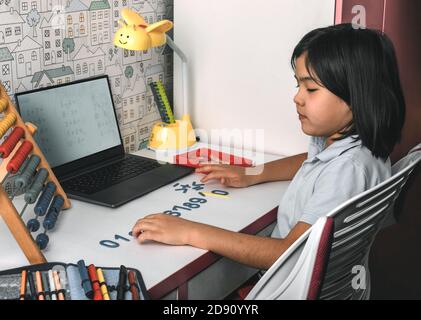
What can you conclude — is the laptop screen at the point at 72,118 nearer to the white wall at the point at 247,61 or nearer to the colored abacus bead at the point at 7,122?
the colored abacus bead at the point at 7,122

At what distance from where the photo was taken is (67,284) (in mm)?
981

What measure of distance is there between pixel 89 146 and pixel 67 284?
0.69 meters

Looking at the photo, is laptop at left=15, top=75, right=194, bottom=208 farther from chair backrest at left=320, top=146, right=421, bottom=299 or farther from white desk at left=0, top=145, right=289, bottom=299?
chair backrest at left=320, top=146, right=421, bottom=299

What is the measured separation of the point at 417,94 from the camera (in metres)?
1.89

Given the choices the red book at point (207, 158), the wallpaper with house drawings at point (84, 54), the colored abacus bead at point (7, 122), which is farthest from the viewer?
the red book at point (207, 158)

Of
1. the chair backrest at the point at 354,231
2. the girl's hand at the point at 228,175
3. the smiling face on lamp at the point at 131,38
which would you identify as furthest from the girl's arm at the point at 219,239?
the smiling face on lamp at the point at 131,38

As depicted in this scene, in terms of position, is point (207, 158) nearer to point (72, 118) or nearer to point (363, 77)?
point (72, 118)

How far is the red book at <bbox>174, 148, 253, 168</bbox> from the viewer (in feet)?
5.45

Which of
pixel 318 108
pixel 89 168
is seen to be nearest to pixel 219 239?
pixel 318 108

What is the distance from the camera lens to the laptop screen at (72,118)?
4.87ft

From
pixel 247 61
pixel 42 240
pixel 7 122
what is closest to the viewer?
pixel 42 240

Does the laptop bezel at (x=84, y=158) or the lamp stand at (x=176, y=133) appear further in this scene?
the lamp stand at (x=176, y=133)

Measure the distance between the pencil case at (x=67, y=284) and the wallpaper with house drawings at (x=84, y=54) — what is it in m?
0.56
